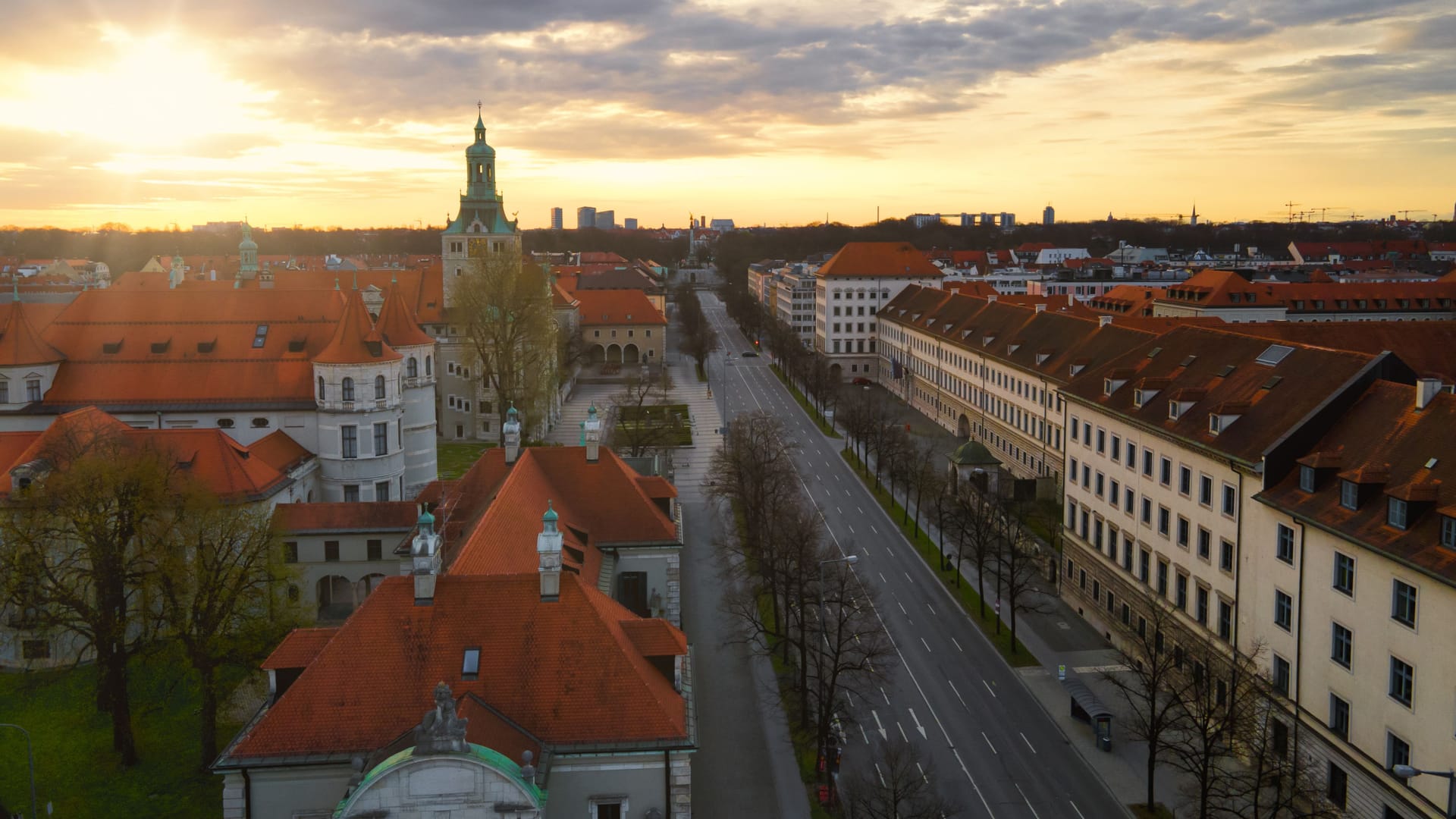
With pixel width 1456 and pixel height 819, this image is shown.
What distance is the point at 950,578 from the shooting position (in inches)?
2429

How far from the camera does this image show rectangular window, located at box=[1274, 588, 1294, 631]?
38719 mm

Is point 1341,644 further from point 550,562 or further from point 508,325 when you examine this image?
point 508,325

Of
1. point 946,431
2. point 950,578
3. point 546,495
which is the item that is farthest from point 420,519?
point 946,431

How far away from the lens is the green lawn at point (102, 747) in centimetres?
3781

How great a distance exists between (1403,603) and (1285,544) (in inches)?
262

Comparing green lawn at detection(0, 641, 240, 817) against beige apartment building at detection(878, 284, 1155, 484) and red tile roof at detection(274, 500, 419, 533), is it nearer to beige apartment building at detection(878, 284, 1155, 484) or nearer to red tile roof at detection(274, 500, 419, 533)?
red tile roof at detection(274, 500, 419, 533)

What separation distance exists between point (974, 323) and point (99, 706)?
8048 centimetres

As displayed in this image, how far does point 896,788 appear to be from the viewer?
33.4 meters

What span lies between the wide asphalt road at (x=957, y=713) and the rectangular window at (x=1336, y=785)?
20.6ft

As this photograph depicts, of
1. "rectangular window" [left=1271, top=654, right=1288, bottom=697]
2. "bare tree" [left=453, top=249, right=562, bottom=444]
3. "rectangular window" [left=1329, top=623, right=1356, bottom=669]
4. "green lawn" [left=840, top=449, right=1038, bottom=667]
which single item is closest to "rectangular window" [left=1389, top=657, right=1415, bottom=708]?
"rectangular window" [left=1329, top=623, right=1356, bottom=669]

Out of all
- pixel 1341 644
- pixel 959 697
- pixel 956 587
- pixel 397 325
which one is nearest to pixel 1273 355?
pixel 1341 644

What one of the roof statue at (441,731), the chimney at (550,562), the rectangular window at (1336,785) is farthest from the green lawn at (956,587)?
the roof statue at (441,731)

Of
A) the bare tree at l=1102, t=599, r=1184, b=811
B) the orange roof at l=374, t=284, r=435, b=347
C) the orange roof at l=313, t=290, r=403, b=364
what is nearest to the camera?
the bare tree at l=1102, t=599, r=1184, b=811

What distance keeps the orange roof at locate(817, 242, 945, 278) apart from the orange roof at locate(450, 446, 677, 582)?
323ft
